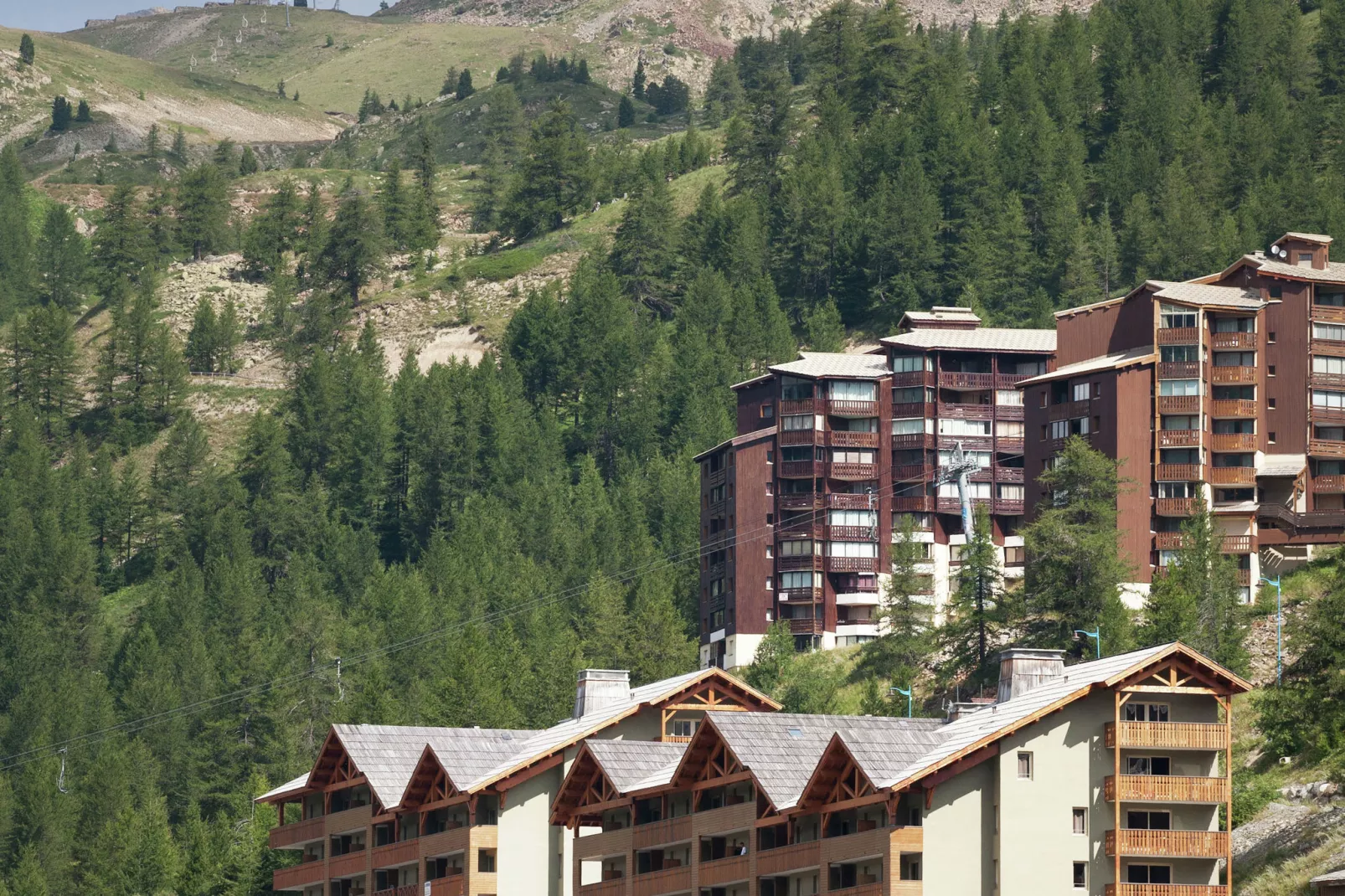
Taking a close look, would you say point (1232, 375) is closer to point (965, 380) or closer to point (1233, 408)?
point (1233, 408)

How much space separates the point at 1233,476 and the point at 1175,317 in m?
9.81

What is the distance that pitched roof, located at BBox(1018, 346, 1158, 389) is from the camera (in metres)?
148

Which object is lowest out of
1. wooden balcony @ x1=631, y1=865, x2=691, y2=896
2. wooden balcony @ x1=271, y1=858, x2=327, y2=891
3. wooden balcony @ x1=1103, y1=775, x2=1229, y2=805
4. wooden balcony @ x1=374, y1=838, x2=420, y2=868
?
wooden balcony @ x1=271, y1=858, x2=327, y2=891

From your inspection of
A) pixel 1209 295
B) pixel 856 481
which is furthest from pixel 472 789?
pixel 856 481

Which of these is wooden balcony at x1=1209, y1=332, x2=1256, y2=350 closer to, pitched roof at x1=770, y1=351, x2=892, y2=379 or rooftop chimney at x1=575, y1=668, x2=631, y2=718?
pitched roof at x1=770, y1=351, x2=892, y2=379

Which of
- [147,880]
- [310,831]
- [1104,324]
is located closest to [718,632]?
[1104,324]

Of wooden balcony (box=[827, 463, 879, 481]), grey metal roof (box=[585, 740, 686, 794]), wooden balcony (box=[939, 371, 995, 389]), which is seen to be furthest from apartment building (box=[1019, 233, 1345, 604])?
grey metal roof (box=[585, 740, 686, 794])

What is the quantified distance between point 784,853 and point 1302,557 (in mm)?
72007

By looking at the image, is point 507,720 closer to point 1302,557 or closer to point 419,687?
point 419,687

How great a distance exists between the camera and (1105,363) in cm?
15075

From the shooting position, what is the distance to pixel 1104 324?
157 metres

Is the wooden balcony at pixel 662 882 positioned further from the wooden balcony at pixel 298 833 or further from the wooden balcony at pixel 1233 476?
the wooden balcony at pixel 1233 476

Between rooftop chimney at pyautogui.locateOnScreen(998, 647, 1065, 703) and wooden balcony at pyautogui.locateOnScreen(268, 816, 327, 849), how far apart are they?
32.2 metres

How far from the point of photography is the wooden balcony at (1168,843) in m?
82.3
